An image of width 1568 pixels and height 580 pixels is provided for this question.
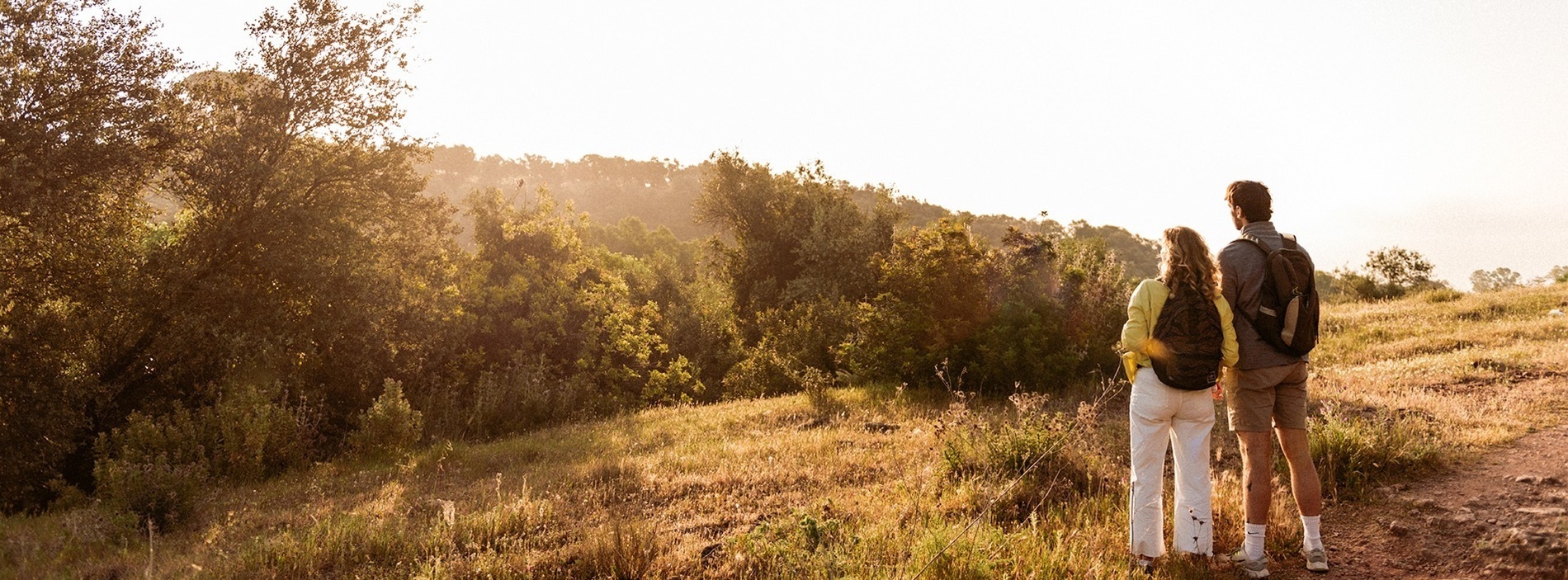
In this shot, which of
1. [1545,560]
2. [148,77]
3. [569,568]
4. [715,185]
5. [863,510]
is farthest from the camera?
[715,185]

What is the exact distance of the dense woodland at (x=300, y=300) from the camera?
393 inches

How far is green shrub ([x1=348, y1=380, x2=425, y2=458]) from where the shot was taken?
36.1ft

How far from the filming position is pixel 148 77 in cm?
1135

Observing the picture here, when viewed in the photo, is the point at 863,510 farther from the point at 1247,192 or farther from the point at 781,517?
the point at 1247,192

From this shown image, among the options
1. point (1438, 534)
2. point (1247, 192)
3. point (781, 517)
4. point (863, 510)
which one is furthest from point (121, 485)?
point (1438, 534)

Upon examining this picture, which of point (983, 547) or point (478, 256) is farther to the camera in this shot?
point (478, 256)

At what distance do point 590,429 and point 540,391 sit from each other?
304 cm

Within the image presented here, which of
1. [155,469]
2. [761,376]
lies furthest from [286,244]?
[761,376]

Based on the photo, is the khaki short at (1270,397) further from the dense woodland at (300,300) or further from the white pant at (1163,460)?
the dense woodland at (300,300)

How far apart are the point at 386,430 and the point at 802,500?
752 centimetres

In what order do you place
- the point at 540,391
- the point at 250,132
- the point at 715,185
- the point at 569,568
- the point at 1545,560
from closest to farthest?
the point at 1545,560 → the point at 569,568 → the point at 250,132 → the point at 540,391 → the point at 715,185

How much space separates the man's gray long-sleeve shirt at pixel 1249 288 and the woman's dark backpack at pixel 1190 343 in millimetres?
230

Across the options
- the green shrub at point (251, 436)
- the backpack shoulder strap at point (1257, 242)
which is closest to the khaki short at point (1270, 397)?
the backpack shoulder strap at point (1257, 242)

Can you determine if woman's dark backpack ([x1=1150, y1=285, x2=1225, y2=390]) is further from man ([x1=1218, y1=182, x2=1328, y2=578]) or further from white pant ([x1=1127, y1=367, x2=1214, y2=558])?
man ([x1=1218, y1=182, x2=1328, y2=578])
